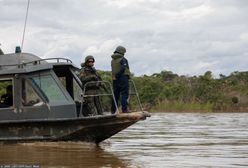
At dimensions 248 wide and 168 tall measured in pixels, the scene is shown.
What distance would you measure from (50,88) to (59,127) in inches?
34.4

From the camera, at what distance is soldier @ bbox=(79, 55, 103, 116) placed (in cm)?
1255

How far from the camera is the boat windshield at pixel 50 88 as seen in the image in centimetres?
1223

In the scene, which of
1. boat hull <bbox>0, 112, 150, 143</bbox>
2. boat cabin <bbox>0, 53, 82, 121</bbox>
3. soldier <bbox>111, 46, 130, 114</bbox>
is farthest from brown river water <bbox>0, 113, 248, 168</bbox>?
soldier <bbox>111, 46, 130, 114</bbox>

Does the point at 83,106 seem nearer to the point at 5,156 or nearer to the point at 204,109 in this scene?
the point at 5,156

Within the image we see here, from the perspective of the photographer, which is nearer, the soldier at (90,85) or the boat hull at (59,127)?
the boat hull at (59,127)

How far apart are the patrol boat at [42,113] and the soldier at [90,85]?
347 mm

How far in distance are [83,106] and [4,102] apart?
67.9 inches

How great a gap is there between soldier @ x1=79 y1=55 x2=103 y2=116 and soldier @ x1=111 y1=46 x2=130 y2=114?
0.43 m

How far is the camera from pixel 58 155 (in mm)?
10484

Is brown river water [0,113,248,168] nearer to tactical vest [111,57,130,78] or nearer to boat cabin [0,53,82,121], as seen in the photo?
boat cabin [0,53,82,121]

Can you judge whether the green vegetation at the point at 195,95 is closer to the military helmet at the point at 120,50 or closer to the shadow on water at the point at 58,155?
the military helmet at the point at 120,50

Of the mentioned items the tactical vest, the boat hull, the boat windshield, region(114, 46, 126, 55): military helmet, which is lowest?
the boat hull

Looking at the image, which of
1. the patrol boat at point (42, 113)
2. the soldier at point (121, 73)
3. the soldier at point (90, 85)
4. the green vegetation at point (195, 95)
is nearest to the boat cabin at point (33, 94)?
the patrol boat at point (42, 113)

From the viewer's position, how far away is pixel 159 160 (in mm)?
9828
